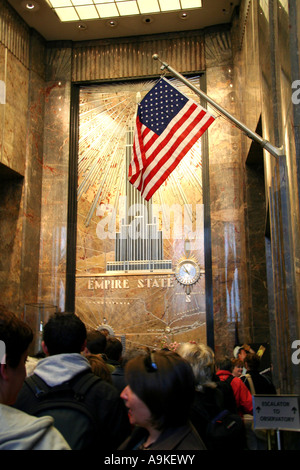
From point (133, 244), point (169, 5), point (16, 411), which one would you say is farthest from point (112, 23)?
point (16, 411)

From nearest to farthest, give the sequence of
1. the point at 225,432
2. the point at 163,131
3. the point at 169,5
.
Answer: the point at 225,432
the point at 163,131
the point at 169,5

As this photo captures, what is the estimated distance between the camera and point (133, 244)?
12.9m

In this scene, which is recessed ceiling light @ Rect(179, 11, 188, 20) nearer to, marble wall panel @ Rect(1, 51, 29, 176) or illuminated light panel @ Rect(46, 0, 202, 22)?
illuminated light panel @ Rect(46, 0, 202, 22)

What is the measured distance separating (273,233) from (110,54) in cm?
934

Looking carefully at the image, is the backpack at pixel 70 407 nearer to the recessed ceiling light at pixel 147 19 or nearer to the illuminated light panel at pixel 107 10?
the illuminated light panel at pixel 107 10

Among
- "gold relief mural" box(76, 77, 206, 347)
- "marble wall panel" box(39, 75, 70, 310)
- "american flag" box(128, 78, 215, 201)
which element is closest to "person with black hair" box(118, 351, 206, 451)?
"american flag" box(128, 78, 215, 201)

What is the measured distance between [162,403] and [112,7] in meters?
12.5

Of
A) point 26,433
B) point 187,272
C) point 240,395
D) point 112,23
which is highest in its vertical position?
point 112,23

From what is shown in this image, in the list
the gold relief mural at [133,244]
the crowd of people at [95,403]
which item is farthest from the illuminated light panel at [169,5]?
the crowd of people at [95,403]

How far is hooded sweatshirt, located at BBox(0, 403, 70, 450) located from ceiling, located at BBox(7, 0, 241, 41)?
41.7 feet

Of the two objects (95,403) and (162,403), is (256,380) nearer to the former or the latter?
(95,403)

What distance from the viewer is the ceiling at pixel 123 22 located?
41.9 ft
